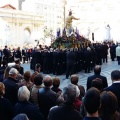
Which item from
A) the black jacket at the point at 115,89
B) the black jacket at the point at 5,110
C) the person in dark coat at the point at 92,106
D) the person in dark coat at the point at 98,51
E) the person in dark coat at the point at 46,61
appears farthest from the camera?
the person in dark coat at the point at 98,51

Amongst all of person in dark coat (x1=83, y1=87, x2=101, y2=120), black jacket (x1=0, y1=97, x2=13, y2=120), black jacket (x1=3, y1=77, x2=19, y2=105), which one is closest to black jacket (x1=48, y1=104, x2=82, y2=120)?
person in dark coat (x1=83, y1=87, x2=101, y2=120)

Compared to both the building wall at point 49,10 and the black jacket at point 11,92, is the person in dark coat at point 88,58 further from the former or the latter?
the building wall at point 49,10

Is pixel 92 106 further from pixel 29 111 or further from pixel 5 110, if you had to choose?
pixel 5 110

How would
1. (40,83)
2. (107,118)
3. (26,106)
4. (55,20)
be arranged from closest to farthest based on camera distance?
(107,118) → (26,106) → (40,83) → (55,20)

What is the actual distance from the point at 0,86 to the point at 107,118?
2.02 meters

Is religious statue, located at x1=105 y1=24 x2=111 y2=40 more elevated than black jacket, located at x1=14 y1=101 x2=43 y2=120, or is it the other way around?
religious statue, located at x1=105 y1=24 x2=111 y2=40

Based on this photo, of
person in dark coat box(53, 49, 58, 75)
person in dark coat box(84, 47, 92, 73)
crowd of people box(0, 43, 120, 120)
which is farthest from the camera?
person in dark coat box(84, 47, 92, 73)

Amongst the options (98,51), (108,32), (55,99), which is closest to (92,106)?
(55,99)

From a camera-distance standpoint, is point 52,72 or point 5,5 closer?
point 52,72

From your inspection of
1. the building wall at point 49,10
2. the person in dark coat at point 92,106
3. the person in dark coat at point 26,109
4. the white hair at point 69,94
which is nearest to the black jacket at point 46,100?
the person in dark coat at point 26,109

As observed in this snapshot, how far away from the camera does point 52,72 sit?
63.9 ft

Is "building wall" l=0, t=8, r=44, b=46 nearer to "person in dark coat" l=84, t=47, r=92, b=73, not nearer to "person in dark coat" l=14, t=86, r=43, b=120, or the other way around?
"person in dark coat" l=84, t=47, r=92, b=73

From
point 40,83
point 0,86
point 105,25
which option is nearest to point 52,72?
point 40,83

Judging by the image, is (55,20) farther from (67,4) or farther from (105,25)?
(105,25)
